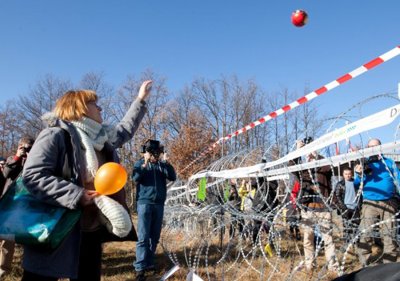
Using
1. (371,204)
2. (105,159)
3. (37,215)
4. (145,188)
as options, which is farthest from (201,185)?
(37,215)

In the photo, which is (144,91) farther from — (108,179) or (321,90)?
(321,90)

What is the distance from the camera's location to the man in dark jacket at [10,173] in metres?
4.62

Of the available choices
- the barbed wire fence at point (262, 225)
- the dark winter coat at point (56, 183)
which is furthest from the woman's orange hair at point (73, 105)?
the barbed wire fence at point (262, 225)

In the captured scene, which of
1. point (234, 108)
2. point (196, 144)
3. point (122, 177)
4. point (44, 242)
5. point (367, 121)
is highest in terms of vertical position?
point (234, 108)

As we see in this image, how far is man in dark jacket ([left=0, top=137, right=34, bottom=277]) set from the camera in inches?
182

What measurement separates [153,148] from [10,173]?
1.84 metres

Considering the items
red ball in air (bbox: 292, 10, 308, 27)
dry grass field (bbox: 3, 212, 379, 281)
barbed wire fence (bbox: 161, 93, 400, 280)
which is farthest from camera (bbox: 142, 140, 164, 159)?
red ball in air (bbox: 292, 10, 308, 27)

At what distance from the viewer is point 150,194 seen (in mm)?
5094

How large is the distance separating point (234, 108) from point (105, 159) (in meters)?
29.4

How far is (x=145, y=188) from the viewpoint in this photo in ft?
16.9

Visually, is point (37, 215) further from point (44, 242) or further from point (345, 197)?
point (345, 197)

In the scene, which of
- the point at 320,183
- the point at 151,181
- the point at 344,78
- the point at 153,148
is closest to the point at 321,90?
the point at 344,78

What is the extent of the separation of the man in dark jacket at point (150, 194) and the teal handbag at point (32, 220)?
3.16 m

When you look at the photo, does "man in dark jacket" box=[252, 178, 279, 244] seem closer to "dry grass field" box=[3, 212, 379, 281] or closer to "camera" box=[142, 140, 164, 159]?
"dry grass field" box=[3, 212, 379, 281]
